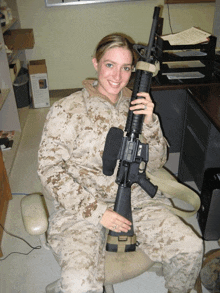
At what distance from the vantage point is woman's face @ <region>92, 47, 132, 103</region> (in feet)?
3.93

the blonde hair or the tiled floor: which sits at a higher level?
the blonde hair

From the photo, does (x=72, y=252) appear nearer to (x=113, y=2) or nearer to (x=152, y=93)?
(x=152, y=93)

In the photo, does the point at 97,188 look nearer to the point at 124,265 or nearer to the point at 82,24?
the point at 124,265

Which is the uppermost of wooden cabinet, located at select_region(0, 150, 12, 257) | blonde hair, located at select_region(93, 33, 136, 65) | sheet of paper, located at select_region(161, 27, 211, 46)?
blonde hair, located at select_region(93, 33, 136, 65)

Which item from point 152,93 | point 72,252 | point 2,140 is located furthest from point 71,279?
point 2,140

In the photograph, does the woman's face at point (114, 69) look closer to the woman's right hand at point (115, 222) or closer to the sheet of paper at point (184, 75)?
the woman's right hand at point (115, 222)

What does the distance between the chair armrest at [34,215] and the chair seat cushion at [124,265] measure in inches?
11.9

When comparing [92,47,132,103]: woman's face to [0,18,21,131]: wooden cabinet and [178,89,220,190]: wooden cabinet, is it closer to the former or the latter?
[178,89,220,190]: wooden cabinet

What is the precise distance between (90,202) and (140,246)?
0.95ft

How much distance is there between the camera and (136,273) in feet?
3.59

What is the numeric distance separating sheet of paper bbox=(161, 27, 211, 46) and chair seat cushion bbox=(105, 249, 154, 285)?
4.10 ft

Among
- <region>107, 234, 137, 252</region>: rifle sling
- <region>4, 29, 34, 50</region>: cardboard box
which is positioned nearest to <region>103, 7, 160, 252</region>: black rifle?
<region>107, 234, 137, 252</region>: rifle sling

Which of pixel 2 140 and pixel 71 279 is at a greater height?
pixel 71 279

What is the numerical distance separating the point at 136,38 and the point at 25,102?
1.62m
